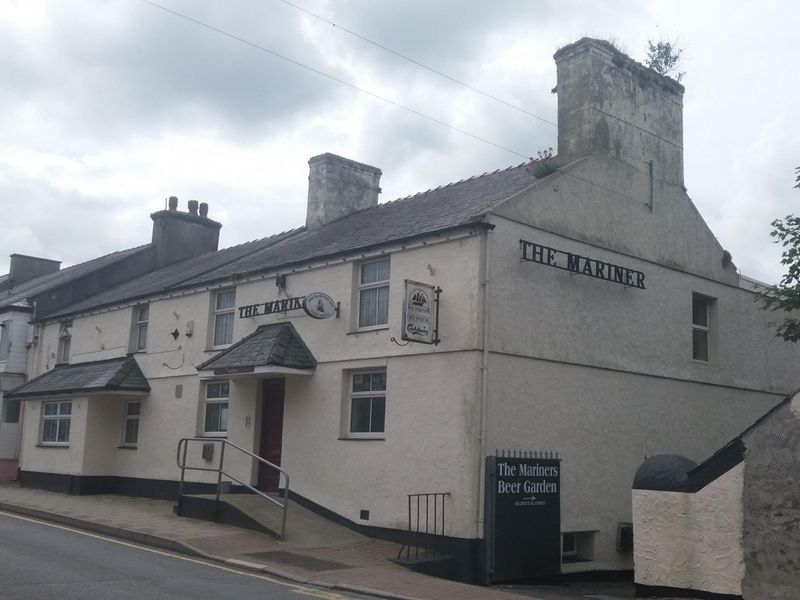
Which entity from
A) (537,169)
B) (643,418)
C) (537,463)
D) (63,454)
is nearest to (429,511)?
(537,463)

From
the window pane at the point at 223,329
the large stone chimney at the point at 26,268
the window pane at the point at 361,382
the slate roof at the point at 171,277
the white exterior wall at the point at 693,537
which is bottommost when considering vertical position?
the white exterior wall at the point at 693,537

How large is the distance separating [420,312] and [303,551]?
4301mm

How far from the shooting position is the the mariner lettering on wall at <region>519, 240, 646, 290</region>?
15.5m

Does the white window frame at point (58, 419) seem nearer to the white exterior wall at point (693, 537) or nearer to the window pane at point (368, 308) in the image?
the window pane at point (368, 308)

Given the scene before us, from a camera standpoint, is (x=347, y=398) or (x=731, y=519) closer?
(x=731, y=519)

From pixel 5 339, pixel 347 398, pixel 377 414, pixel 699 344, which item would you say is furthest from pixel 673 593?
pixel 5 339

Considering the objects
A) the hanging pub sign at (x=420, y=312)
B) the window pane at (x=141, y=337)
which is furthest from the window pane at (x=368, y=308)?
the window pane at (x=141, y=337)

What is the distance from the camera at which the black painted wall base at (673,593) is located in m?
10.2

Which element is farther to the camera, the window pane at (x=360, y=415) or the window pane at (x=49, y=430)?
the window pane at (x=49, y=430)

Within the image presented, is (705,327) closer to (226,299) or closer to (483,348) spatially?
(483,348)

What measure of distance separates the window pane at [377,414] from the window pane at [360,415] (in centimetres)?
13

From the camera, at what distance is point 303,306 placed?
54.1ft

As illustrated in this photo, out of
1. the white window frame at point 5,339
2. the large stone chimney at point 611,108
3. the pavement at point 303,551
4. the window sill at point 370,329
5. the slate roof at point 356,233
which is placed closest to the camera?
the pavement at point 303,551

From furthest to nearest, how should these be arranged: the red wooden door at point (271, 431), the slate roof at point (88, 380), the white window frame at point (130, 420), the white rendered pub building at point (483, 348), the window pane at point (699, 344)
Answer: the white window frame at point (130, 420)
the slate roof at point (88, 380)
the window pane at point (699, 344)
the red wooden door at point (271, 431)
the white rendered pub building at point (483, 348)
